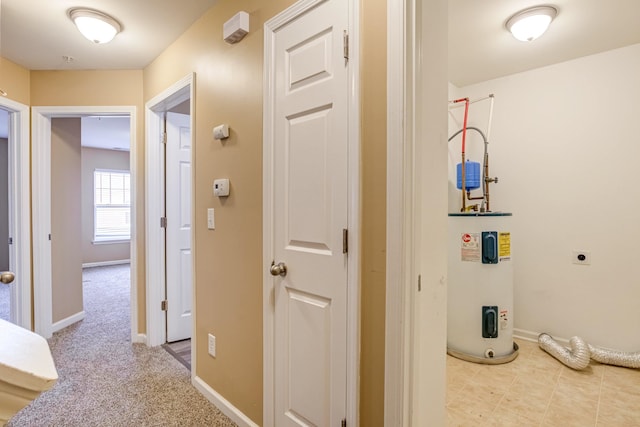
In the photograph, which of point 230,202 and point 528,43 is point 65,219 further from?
point 528,43

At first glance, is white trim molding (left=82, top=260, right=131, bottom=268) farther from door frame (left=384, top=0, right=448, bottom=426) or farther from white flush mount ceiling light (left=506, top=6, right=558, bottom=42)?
white flush mount ceiling light (left=506, top=6, right=558, bottom=42)

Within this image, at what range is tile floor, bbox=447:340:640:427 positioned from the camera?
1.88 m

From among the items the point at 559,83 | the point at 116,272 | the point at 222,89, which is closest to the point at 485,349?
the point at 559,83

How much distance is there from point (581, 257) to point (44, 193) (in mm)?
4651

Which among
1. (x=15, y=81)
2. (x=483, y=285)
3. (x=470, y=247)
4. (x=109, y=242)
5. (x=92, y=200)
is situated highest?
(x=15, y=81)

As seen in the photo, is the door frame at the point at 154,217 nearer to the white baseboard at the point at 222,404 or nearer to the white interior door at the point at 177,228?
the white interior door at the point at 177,228

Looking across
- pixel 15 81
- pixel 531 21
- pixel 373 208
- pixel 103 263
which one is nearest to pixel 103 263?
pixel 103 263

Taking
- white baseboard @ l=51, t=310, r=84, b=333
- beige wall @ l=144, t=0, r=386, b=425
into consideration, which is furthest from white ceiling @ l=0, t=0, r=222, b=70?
white baseboard @ l=51, t=310, r=84, b=333

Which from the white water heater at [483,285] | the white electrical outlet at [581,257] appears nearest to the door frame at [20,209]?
the white water heater at [483,285]

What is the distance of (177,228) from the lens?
114 inches

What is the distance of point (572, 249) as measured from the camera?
110 inches

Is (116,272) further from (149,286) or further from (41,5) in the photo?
(41,5)

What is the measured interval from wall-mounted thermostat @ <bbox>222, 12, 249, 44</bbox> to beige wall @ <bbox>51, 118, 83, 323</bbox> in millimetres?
2439

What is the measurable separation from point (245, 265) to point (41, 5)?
6.41ft
